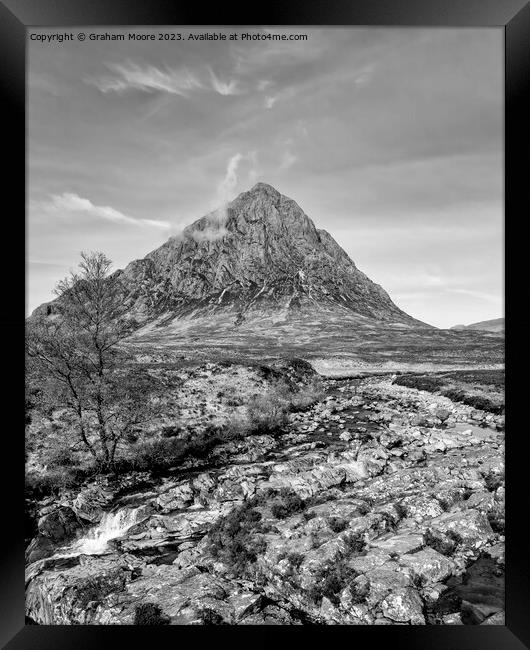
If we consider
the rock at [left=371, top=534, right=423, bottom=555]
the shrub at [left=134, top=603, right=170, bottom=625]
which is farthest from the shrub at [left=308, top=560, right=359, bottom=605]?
the shrub at [left=134, top=603, right=170, bottom=625]

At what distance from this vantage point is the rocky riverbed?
5.45 metres

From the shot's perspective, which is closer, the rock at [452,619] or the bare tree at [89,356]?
the rock at [452,619]

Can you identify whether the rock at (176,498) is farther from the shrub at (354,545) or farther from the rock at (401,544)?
the rock at (401,544)

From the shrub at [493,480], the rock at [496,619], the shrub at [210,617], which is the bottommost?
the shrub at [210,617]

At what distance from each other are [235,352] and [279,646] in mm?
18677

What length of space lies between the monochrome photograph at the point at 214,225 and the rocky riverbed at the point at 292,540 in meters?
0.04

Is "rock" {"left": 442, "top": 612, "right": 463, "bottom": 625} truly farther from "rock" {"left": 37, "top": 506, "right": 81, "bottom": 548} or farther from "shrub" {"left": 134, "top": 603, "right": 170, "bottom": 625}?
"rock" {"left": 37, "top": 506, "right": 81, "bottom": 548}

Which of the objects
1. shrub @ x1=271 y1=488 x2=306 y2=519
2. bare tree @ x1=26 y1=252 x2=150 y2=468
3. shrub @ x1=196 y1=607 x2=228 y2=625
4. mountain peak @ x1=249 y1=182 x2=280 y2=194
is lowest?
shrub @ x1=196 y1=607 x2=228 y2=625

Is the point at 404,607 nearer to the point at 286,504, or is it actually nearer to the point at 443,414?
the point at 286,504

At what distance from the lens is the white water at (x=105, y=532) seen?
7117 millimetres

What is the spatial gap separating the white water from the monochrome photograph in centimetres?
6

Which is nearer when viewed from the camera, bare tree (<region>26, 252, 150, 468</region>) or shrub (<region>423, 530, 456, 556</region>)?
shrub (<region>423, 530, 456, 556</region>)

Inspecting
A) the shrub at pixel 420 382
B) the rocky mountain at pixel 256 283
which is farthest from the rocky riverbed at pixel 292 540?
the rocky mountain at pixel 256 283
